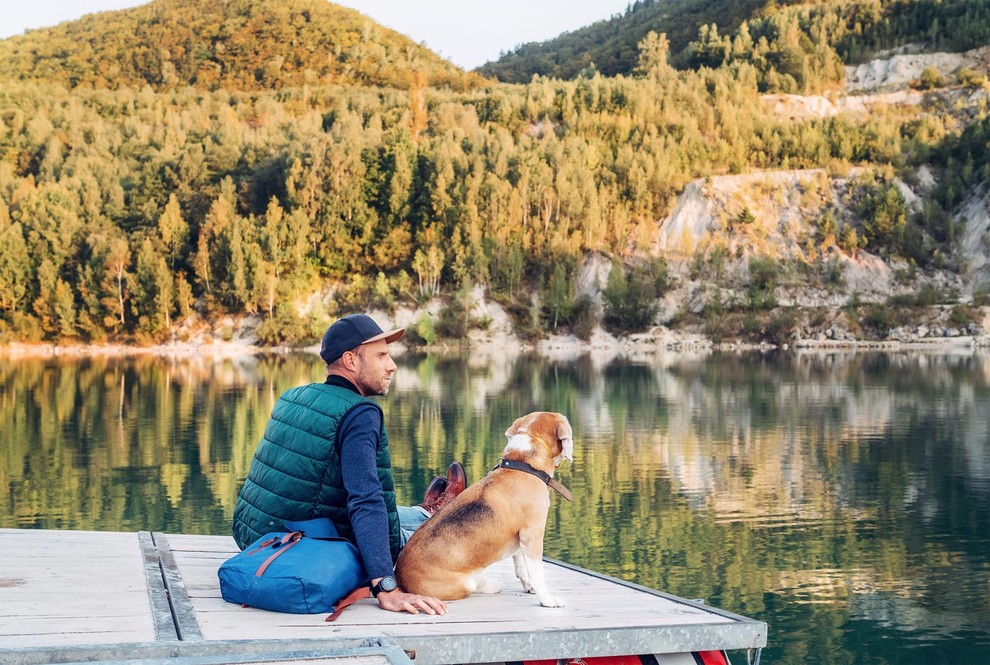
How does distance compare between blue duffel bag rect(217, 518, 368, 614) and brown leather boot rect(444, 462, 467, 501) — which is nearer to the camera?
blue duffel bag rect(217, 518, 368, 614)

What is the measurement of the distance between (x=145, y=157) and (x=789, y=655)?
79790mm

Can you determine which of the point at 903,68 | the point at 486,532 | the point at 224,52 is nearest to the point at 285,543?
the point at 486,532

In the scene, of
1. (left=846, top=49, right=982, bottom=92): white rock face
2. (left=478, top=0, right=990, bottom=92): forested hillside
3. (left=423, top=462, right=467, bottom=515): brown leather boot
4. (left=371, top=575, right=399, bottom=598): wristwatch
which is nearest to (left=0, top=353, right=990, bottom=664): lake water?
(left=423, top=462, right=467, bottom=515): brown leather boot

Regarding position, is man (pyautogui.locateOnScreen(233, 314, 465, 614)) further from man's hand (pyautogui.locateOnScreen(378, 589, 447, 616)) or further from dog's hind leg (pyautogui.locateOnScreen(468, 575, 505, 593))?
dog's hind leg (pyautogui.locateOnScreen(468, 575, 505, 593))

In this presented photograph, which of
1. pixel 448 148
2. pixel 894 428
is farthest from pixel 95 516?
pixel 448 148

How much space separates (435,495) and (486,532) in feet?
4.69

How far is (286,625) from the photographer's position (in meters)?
4.25

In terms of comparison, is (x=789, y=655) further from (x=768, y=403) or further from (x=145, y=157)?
(x=145, y=157)

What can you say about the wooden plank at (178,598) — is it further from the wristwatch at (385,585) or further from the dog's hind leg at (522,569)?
the dog's hind leg at (522,569)

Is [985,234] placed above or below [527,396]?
above

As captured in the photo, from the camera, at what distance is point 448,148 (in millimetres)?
73062

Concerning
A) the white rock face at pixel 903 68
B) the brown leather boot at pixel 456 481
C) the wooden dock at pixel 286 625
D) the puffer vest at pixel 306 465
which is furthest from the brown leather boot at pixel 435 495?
the white rock face at pixel 903 68

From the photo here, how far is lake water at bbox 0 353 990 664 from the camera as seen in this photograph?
9.10 m

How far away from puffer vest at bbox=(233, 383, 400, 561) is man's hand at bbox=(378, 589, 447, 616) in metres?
0.35
